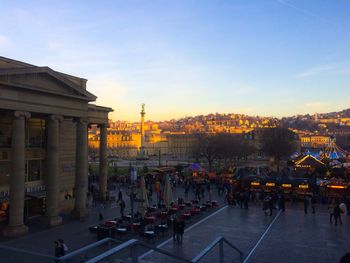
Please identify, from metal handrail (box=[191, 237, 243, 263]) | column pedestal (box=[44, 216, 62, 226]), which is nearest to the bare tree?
column pedestal (box=[44, 216, 62, 226])

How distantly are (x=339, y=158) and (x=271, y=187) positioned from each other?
2908 cm

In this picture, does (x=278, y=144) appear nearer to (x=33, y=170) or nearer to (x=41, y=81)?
(x=33, y=170)

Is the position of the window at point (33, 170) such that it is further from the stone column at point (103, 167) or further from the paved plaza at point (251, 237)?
the stone column at point (103, 167)

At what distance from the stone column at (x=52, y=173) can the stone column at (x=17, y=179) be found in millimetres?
2598

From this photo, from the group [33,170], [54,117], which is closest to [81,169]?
[33,170]

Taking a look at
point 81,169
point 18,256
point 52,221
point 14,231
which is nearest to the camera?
point 18,256

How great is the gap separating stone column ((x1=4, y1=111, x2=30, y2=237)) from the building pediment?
1.96m

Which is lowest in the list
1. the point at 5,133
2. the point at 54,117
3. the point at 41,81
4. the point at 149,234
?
the point at 149,234

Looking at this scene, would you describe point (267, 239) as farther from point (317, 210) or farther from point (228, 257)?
point (317, 210)

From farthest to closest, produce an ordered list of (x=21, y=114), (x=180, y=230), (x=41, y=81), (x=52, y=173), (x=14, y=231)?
(x=52, y=173)
(x=41, y=81)
(x=21, y=114)
(x=14, y=231)
(x=180, y=230)

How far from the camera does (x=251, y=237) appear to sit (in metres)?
22.1

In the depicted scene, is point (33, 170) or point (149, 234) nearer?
point (149, 234)

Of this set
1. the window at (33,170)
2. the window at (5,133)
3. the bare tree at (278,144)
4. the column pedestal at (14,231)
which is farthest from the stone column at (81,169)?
the bare tree at (278,144)

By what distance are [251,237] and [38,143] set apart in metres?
17.9
